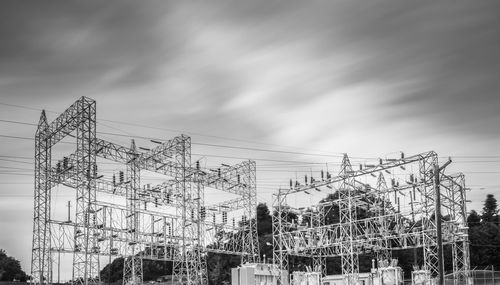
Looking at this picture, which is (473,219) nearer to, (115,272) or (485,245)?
(485,245)

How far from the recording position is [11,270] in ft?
280

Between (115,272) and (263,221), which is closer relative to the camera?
(115,272)

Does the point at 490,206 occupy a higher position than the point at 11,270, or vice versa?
the point at 490,206

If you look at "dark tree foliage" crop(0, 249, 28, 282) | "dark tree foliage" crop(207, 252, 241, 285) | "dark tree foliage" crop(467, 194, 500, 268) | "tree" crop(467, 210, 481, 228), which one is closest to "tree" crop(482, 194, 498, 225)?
"tree" crop(467, 210, 481, 228)

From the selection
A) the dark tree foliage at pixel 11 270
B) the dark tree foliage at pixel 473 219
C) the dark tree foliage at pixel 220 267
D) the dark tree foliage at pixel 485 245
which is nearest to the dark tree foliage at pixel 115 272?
the dark tree foliage at pixel 11 270

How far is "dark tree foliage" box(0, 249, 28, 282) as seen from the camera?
81250 mm

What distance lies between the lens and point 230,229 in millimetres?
69625

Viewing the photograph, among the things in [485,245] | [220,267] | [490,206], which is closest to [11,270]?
[220,267]

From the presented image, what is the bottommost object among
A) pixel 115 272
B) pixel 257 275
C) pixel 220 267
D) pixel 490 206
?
pixel 115 272

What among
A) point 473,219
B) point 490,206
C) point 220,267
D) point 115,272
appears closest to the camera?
point 220,267

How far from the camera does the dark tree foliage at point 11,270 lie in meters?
81.2

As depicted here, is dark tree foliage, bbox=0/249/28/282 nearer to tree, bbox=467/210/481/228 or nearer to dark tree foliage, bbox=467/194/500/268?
dark tree foliage, bbox=467/194/500/268

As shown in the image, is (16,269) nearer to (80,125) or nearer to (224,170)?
(224,170)

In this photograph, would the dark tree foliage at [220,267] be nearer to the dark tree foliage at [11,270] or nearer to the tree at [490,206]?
the dark tree foliage at [11,270]
